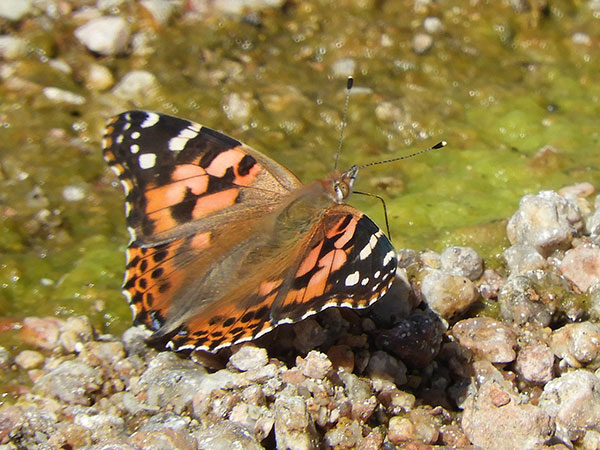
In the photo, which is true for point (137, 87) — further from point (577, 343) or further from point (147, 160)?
point (577, 343)

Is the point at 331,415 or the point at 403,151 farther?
the point at 403,151

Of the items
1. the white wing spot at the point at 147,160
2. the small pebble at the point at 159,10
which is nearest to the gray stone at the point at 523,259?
the white wing spot at the point at 147,160

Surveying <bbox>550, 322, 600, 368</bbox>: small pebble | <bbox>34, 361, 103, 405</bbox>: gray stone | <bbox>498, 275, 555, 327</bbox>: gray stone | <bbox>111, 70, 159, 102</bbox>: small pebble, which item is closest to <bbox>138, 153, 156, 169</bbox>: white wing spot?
<bbox>34, 361, 103, 405</bbox>: gray stone

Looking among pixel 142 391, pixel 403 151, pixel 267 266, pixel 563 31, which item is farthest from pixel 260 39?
pixel 142 391

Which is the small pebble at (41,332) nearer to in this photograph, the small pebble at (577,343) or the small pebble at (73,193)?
the small pebble at (73,193)

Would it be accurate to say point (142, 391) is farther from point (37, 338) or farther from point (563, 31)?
point (563, 31)

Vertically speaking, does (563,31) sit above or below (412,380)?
above

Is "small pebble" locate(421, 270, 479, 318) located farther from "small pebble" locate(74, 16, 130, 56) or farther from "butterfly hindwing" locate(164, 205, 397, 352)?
"small pebble" locate(74, 16, 130, 56)
